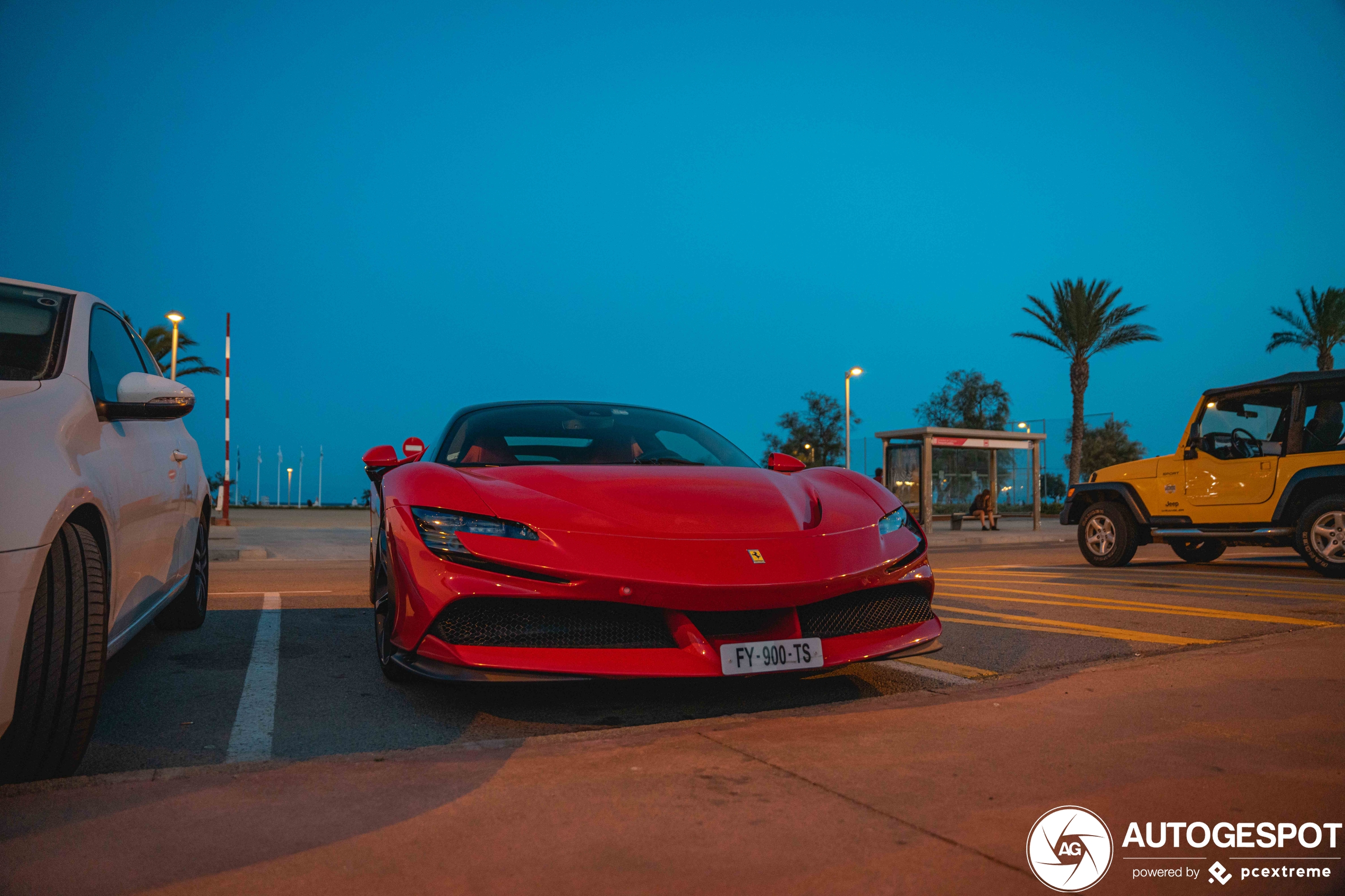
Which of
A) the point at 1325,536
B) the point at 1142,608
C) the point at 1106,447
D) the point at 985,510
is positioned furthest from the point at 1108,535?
the point at 1106,447

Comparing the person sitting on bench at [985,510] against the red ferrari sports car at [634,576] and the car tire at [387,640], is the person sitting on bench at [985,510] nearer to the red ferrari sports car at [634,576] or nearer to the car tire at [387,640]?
the red ferrari sports car at [634,576]

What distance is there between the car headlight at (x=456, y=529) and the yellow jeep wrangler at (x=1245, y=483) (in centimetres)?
910

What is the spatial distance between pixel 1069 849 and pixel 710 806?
32.4 inches

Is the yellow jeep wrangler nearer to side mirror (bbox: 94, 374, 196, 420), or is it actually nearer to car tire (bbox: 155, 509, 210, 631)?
car tire (bbox: 155, 509, 210, 631)

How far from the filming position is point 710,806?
232 centimetres

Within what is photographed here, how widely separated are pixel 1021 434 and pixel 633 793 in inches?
903

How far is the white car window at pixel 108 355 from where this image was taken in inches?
132

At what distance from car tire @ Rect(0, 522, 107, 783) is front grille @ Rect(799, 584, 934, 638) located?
222cm

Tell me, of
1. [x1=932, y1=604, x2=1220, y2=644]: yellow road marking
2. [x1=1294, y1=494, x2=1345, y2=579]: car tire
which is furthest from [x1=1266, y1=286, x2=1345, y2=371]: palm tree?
[x1=932, y1=604, x2=1220, y2=644]: yellow road marking

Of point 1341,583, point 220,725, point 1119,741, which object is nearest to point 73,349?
point 220,725

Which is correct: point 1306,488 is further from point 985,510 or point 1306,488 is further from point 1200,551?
point 985,510

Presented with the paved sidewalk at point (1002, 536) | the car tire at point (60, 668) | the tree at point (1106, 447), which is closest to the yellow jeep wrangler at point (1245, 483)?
the paved sidewalk at point (1002, 536)

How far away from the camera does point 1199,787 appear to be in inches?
95.7

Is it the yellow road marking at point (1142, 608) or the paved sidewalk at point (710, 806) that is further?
the yellow road marking at point (1142, 608)
